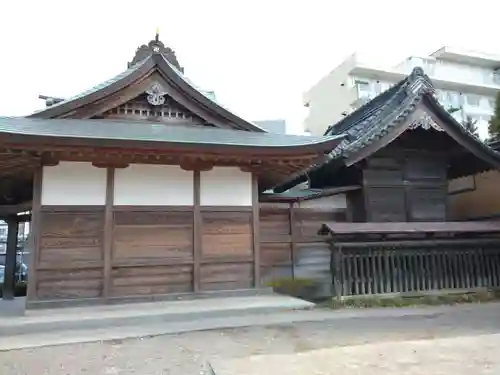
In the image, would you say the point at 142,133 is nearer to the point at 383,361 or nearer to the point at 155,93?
the point at 155,93

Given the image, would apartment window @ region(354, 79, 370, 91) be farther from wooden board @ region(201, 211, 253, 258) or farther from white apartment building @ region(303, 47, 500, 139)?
wooden board @ region(201, 211, 253, 258)

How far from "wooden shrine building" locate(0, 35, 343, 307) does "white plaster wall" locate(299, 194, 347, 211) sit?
183 centimetres

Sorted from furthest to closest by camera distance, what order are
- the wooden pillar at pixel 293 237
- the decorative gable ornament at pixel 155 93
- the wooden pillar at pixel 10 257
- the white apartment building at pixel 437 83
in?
the white apartment building at pixel 437 83 → the wooden pillar at pixel 293 237 → the wooden pillar at pixel 10 257 → the decorative gable ornament at pixel 155 93

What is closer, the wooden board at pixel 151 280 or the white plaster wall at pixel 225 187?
the wooden board at pixel 151 280

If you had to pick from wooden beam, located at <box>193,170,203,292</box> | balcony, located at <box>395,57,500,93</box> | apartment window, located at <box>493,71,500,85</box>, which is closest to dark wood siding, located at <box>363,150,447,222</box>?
wooden beam, located at <box>193,170,203,292</box>

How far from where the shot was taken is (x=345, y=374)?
369 cm

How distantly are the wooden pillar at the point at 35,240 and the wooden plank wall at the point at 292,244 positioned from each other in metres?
4.47

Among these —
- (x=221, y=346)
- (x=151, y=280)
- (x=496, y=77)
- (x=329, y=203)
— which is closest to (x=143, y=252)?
(x=151, y=280)

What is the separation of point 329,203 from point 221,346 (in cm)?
580

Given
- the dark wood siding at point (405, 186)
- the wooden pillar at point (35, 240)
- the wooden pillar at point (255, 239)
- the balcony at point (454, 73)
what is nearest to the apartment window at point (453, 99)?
the balcony at point (454, 73)

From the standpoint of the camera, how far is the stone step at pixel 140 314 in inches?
222

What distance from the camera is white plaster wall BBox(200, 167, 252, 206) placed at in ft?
25.7

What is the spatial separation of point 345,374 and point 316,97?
32091 mm

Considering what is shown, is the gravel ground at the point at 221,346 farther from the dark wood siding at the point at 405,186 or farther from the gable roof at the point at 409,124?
the gable roof at the point at 409,124
